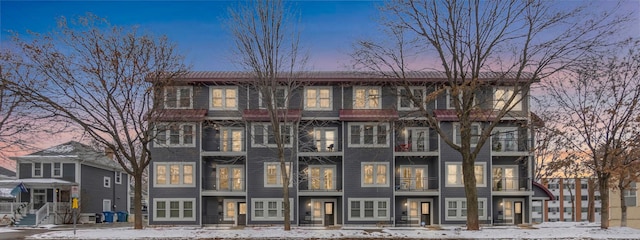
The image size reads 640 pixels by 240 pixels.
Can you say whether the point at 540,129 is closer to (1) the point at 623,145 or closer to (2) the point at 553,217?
(1) the point at 623,145

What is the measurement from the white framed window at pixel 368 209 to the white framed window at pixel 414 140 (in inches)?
155

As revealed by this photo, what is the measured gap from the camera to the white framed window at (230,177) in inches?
1564

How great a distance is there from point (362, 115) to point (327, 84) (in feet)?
11.1

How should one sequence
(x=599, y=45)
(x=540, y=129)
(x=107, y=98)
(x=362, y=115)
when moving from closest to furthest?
1. (x=599, y=45)
2. (x=107, y=98)
3. (x=540, y=129)
4. (x=362, y=115)

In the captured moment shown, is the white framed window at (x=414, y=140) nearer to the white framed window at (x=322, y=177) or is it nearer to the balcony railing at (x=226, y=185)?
the white framed window at (x=322, y=177)

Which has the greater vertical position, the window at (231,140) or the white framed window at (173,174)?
the window at (231,140)

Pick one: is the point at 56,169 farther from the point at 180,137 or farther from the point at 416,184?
the point at 416,184

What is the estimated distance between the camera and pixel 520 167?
40344 millimetres

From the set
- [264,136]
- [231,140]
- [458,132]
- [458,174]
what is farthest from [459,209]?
[231,140]

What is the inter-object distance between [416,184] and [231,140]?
13.4m

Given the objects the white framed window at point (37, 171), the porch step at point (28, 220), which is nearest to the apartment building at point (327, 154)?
the porch step at point (28, 220)

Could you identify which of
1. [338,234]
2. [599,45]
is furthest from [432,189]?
[599,45]

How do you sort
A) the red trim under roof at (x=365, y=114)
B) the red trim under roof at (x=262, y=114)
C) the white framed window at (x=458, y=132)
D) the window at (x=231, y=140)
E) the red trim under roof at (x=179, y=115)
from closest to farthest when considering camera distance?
the red trim under roof at (x=179, y=115) → the red trim under roof at (x=262, y=114) → the red trim under roof at (x=365, y=114) → the white framed window at (x=458, y=132) → the window at (x=231, y=140)

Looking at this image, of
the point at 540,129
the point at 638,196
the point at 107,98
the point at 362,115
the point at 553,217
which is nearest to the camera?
the point at 107,98
